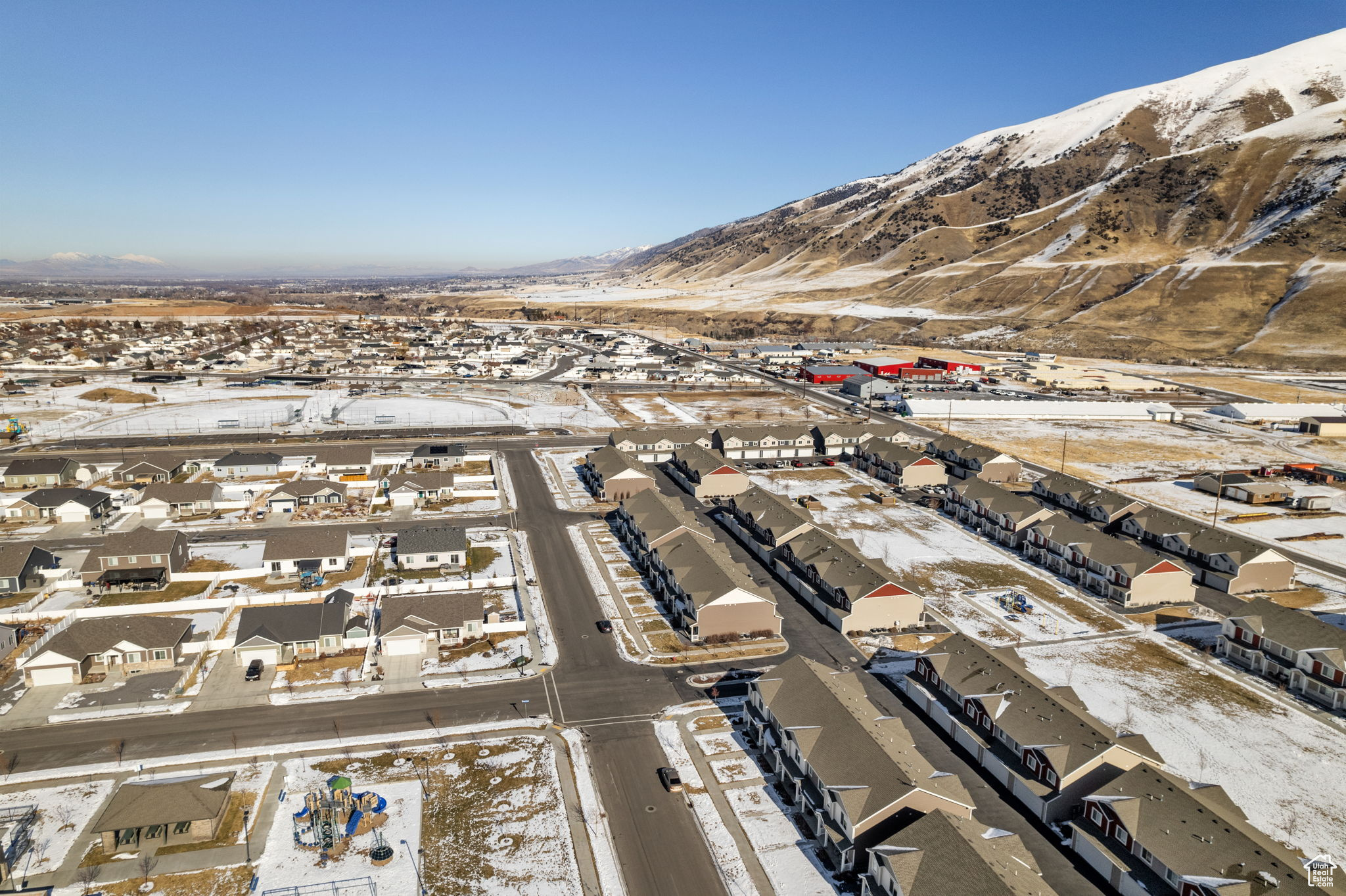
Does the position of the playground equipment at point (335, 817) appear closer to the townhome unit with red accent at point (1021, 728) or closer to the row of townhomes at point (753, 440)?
the townhome unit with red accent at point (1021, 728)

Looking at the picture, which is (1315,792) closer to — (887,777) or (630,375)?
(887,777)

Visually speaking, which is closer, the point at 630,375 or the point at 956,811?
the point at 956,811

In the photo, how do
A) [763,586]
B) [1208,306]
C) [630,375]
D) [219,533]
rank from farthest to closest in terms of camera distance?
[1208,306], [630,375], [219,533], [763,586]

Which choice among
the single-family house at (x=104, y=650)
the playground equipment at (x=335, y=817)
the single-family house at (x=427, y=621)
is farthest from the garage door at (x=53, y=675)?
the playground equipment at (x=335, y=817)

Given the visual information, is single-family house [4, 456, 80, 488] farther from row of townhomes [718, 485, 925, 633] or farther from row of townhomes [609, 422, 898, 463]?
row of townhomes [718, 485, 925, 633]

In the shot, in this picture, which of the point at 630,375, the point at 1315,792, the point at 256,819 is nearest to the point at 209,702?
the point at 256,819

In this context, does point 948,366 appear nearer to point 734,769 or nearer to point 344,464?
point 344,464

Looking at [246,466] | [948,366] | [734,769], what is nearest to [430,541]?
[734,769]
